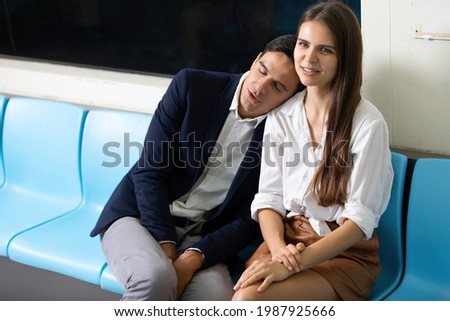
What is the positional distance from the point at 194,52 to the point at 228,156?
815 millimetres

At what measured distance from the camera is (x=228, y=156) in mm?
2535

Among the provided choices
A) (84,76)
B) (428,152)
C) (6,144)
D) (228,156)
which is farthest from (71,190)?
(428,152)

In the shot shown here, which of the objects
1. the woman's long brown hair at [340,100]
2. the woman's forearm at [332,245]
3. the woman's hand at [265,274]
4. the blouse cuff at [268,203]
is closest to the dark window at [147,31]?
the woman's long brown hair at [340,100]

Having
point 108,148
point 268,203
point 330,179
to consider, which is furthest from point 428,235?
point 108,148

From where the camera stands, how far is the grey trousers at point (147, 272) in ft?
7.36

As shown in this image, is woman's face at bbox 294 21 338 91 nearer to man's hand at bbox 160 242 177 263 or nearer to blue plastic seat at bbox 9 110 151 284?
man's hand at bbox 160 242 177 263

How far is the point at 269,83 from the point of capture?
7.72 feet

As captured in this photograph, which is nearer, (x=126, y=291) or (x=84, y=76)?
(x=126, y=291)

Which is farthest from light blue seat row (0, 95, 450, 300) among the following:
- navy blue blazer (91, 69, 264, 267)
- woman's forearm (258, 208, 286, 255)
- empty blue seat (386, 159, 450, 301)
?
woman's forearm (258, 208, 286, 255)

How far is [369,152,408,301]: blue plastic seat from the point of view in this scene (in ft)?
7.83

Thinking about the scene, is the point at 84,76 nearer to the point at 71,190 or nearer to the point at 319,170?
the point at 71,190

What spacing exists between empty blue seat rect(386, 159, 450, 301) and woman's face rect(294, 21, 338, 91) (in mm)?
453

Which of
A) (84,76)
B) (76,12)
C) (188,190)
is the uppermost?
(76,12)

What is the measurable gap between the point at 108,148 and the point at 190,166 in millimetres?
541
